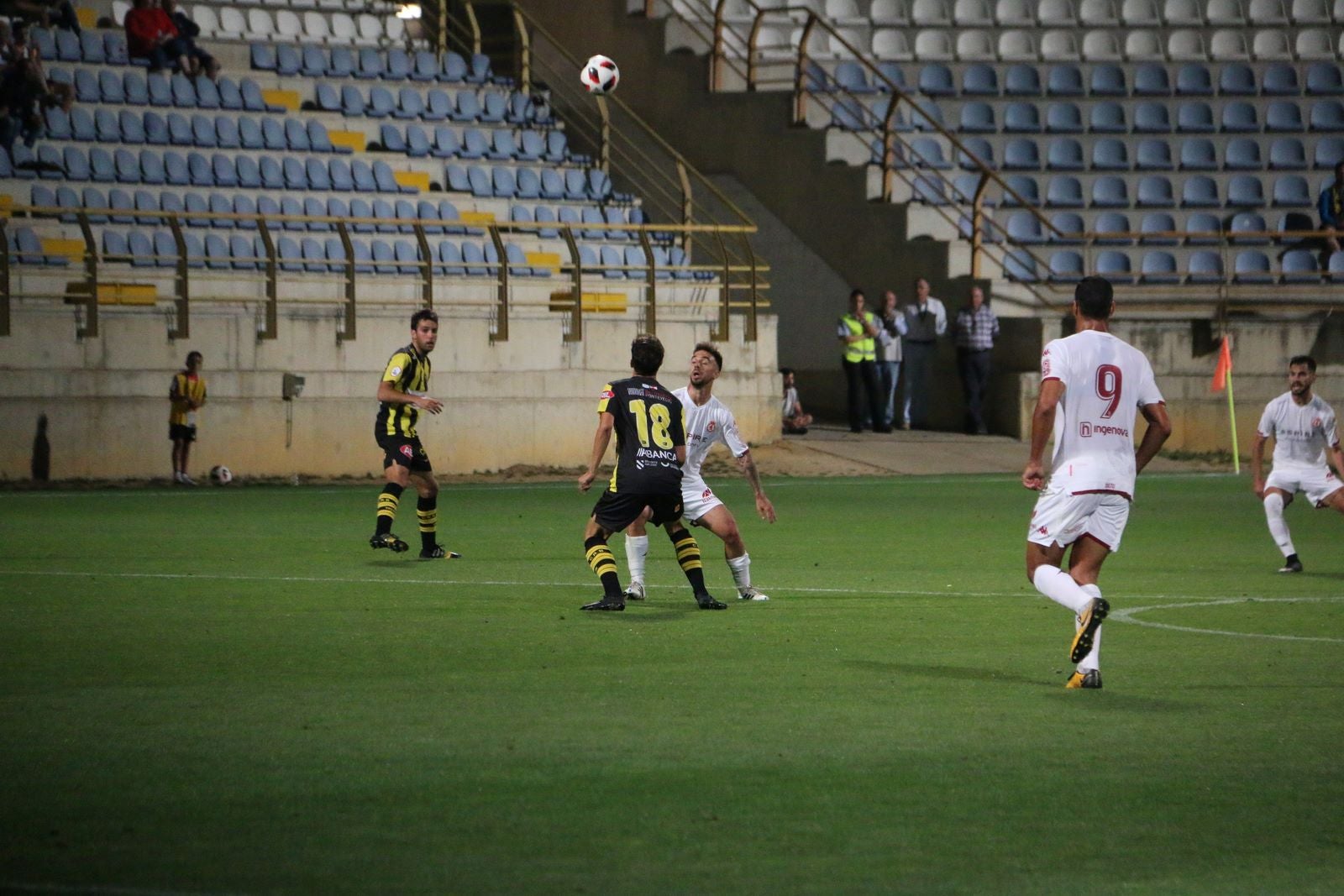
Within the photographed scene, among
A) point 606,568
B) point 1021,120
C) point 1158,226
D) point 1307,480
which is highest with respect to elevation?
point 1021,120

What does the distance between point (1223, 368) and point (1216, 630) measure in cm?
1802

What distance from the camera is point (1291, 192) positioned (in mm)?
32062

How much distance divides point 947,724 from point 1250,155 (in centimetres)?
2770

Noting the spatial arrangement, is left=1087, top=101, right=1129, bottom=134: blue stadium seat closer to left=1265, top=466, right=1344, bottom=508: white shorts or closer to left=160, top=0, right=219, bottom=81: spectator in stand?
left=160, top=0, right=219, bottom=81: spectator in stand

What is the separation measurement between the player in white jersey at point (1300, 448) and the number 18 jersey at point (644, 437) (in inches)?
218

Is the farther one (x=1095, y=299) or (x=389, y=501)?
(x=389, y=501)

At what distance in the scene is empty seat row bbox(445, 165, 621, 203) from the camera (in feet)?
96.1

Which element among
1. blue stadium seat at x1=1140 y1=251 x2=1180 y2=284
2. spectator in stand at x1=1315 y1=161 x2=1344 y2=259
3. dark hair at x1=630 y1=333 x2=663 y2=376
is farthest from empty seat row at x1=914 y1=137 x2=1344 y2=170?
dark hair at x1=630 y1=333 x2=663 y2=376

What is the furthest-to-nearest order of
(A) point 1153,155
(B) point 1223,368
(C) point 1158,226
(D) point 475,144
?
(A) point 1153,155
(C) point 1158,226
(D) point 475,144
(B) point 1223,368

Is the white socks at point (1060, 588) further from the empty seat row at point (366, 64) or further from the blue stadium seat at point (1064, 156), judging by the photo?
the blue stadium seat at point (1064, 156)

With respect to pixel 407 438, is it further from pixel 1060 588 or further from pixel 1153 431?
pixel 1060 588

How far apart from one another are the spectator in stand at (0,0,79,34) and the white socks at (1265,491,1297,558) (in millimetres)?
20945

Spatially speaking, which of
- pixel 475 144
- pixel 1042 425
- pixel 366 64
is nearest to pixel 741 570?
pixel 1042 425

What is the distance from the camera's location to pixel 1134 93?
33.9 meters
